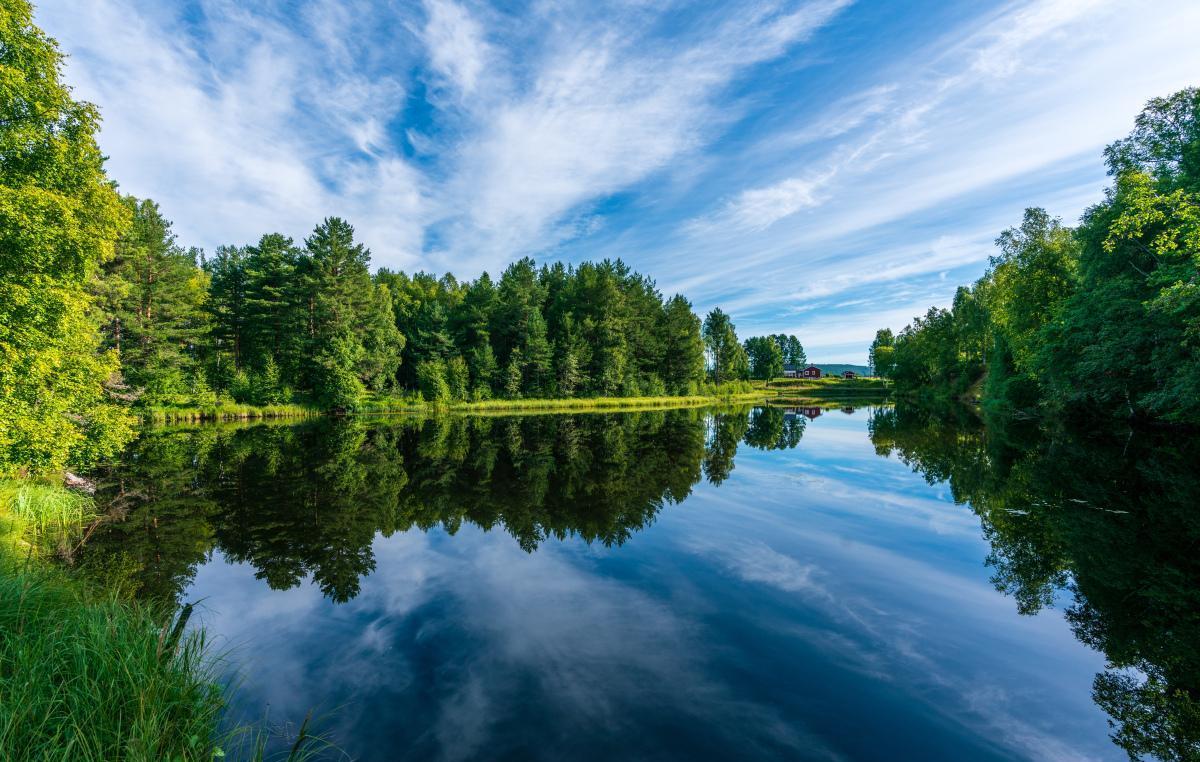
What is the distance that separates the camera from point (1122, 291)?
23.2 m

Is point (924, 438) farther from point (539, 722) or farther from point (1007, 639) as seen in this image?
point (539, 722)

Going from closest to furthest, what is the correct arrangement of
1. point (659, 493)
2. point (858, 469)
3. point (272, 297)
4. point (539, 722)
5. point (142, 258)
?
point (539, 722) → point (659, 493) → point (858, 469) → point (142, 258) → point (272, 297)

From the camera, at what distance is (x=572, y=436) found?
29.9 metres

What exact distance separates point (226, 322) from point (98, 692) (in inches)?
2479

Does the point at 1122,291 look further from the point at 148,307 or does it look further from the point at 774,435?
the point at 148,307

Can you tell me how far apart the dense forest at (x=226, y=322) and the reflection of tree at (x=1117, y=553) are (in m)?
19.2

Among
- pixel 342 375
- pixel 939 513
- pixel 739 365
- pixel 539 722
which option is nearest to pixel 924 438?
pixel 939 513

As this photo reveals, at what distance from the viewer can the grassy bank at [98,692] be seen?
10.9 ft

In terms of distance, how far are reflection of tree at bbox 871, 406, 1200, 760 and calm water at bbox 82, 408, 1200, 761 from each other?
0.05m

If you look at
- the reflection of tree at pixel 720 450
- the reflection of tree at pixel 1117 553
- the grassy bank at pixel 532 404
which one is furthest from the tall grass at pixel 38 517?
the grassy bank at pixel 532 404

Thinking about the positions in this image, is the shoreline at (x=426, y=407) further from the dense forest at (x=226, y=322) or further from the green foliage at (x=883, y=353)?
the green foliage at (x=883, y=353)

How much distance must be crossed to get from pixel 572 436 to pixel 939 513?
2014 cm

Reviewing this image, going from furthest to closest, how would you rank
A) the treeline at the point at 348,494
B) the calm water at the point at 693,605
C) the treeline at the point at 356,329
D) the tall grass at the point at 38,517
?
the treeline at the point at 356,329 → the treeline at the point at 348,494 → the tall grass at the point at 38,517 → the calm water at the point at 693,605

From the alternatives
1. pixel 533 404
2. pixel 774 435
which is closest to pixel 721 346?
pixel 533 404
